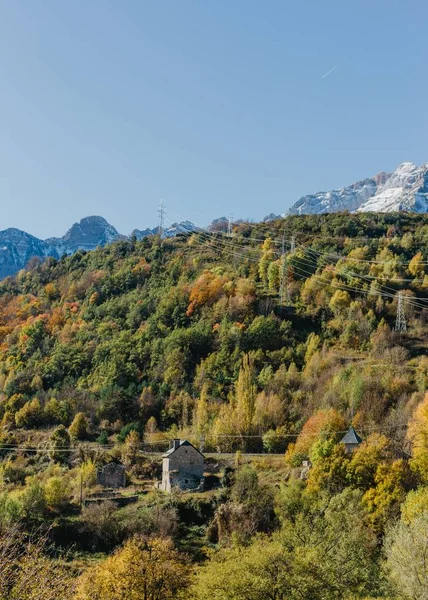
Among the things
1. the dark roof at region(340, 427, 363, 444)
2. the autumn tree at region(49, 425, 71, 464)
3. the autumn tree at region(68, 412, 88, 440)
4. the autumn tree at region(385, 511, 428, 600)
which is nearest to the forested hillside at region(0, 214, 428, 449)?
the autumn tree at region(68, 412, 88, 440)

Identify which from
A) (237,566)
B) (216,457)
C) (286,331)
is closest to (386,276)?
(286,331)

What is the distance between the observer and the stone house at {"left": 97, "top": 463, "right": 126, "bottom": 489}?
158 feet

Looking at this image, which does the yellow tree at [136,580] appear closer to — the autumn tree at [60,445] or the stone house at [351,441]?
the stone house at [351,441]

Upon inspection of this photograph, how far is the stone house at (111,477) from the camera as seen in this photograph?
48.2 meters

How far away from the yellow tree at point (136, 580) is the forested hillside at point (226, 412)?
0.07 meters

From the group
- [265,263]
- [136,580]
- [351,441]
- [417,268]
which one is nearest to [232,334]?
[265,263]

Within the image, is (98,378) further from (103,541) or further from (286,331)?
(103,541)

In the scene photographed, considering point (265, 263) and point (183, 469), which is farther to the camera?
point (265, 263)

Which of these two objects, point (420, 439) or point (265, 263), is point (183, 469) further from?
point (265, 263)

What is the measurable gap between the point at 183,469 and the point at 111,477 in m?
6.25

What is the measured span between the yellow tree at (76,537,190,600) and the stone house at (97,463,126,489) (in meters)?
22.6

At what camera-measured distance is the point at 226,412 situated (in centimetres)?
5666

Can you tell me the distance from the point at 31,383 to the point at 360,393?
132ft

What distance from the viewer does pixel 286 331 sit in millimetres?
70000
